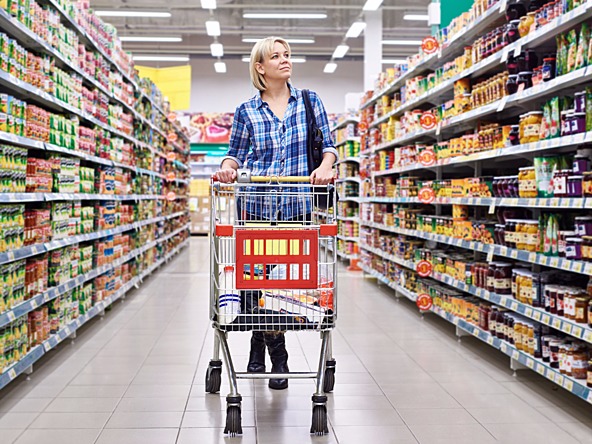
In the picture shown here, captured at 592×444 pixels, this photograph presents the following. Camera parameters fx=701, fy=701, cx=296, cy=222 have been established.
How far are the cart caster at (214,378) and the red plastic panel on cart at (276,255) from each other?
0.98 meters

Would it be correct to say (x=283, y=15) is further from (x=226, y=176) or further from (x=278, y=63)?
(x=226, y=176)

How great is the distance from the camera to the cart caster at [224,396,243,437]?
3125 mm

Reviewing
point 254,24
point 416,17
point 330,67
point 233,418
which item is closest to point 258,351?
point 233,418

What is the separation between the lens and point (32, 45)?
447cm

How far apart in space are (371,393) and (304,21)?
1294cm

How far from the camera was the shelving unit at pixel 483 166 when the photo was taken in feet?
11.7

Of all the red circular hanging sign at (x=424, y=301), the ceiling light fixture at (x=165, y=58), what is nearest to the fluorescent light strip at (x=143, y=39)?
the ceiling light fixture at (x=165, y=58)

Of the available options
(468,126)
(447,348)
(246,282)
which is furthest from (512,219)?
(246,282)

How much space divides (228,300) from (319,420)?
26.9 inches

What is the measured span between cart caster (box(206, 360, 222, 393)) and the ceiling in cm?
1038

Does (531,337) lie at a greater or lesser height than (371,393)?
greater

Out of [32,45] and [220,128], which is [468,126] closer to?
[32,45]

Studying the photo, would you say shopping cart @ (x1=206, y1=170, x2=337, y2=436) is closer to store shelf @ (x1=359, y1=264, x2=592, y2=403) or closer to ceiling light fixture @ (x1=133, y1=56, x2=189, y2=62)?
store shelf @ (x1=359, y1=264, x2=592, y2=403)

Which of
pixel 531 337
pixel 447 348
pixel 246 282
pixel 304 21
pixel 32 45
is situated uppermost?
pixel 304 21
